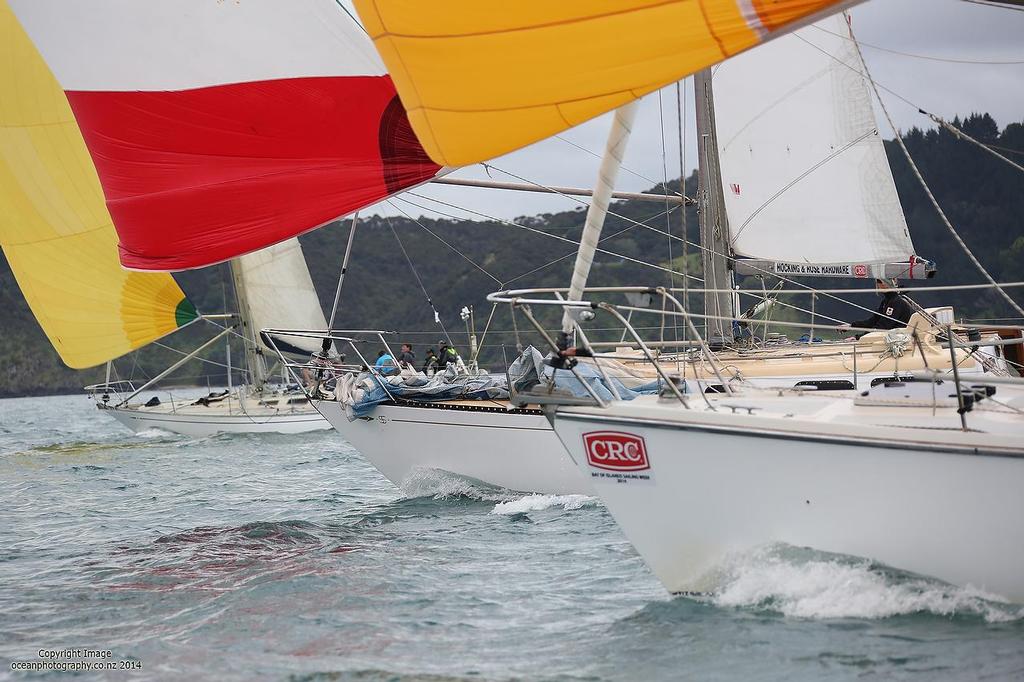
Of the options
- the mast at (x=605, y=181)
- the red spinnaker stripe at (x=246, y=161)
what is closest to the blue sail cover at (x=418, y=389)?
the red spinnaker stripe at (x=246, y=161)

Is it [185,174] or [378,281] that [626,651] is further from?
[378,281]

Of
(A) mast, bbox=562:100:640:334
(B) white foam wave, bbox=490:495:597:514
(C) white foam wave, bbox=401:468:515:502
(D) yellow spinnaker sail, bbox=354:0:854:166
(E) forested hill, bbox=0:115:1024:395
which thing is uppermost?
(E) forested hill, bbox=0:115:1024:395

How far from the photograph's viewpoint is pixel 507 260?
73312mm

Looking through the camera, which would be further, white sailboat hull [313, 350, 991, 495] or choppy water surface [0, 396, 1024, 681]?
white sailboat hull [313, 350, 991, 495]

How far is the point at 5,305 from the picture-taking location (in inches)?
3743

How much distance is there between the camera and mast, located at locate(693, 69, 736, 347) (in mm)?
13070

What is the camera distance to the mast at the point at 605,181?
5848 millimetres

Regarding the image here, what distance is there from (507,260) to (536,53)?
68021mm

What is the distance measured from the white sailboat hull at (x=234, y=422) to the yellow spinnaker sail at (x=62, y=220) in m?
6.12

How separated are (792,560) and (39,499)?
10.9 metres

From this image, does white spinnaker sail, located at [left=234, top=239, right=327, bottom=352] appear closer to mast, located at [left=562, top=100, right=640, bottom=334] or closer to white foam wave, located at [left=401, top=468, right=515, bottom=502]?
white foam wave, located at [left=401, top=468, right=515, bottom=502]

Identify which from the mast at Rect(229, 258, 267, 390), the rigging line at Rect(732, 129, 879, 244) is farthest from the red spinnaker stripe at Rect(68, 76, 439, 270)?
the mast at Rect(229, 258, 267, 390)

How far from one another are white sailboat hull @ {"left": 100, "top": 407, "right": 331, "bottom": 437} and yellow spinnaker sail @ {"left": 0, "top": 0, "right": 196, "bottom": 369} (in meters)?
6.12

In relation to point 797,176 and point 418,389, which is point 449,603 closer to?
point 418,389
